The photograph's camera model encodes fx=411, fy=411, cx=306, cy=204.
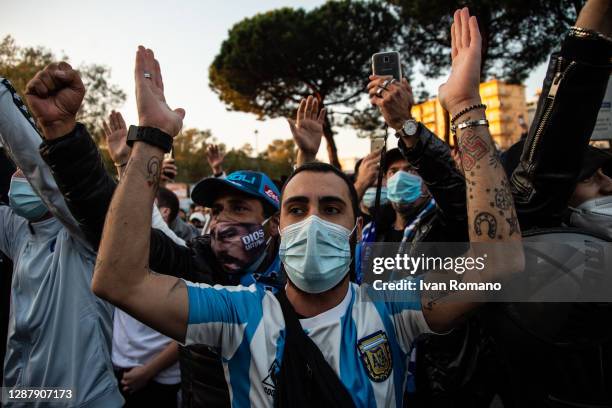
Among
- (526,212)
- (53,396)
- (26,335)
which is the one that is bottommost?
(53,396)

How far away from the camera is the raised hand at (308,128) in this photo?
9.23ft

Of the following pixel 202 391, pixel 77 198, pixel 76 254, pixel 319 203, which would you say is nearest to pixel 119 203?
pixel 77 198

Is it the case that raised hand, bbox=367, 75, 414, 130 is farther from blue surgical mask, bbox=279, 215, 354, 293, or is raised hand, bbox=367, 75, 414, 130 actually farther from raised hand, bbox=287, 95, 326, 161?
raised hand, bbox=287, 95, 326, 161

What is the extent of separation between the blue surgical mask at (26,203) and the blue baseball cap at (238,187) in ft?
2.98

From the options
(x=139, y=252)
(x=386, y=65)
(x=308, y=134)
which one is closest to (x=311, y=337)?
(x=139, y=252)

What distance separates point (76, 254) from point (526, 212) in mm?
2299

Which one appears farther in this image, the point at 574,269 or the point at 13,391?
the point at 13,391

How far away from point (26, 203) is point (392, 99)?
83.7 inches

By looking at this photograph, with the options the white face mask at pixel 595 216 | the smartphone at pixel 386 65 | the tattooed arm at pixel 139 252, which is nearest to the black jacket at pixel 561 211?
the white face mask at pixel 595 216

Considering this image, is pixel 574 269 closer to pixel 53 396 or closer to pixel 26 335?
pixel 53 396

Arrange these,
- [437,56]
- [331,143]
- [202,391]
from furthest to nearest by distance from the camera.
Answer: [331,143] < [437,56] < [202,391]

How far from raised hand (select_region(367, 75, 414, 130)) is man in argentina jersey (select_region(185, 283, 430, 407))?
0.87 metres

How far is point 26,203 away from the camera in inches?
93.3

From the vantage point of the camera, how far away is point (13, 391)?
224 centimetres
